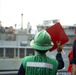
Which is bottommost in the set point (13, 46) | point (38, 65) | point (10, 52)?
point (10, 52)

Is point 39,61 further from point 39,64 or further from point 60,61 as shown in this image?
point 60,61

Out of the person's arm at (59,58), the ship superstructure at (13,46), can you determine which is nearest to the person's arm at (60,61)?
the person's arm at (59,58)

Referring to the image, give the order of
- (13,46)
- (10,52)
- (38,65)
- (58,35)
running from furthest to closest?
(10,52), (13,46), (58,35), (38,65)

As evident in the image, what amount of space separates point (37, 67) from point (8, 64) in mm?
31916

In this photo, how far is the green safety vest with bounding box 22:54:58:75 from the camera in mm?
2307

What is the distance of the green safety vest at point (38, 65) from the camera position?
7.57 feet

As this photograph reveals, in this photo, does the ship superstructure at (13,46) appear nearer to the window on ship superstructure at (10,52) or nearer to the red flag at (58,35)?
the window on ship superstructure at (10,52)

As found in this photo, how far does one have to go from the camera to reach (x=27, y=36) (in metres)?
34.1

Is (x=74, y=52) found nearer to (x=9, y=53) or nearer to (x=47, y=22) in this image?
(x=47, y=22)

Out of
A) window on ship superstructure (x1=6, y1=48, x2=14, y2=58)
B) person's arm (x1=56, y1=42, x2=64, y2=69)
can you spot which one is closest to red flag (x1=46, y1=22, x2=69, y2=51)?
person's arm (x1=56, y1=42, x2=64, y2=69)

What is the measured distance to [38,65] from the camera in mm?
2311

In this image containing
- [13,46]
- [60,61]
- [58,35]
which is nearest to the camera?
[60,61]

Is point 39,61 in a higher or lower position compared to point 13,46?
higher

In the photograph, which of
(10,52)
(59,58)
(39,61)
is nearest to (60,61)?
(59,58)
